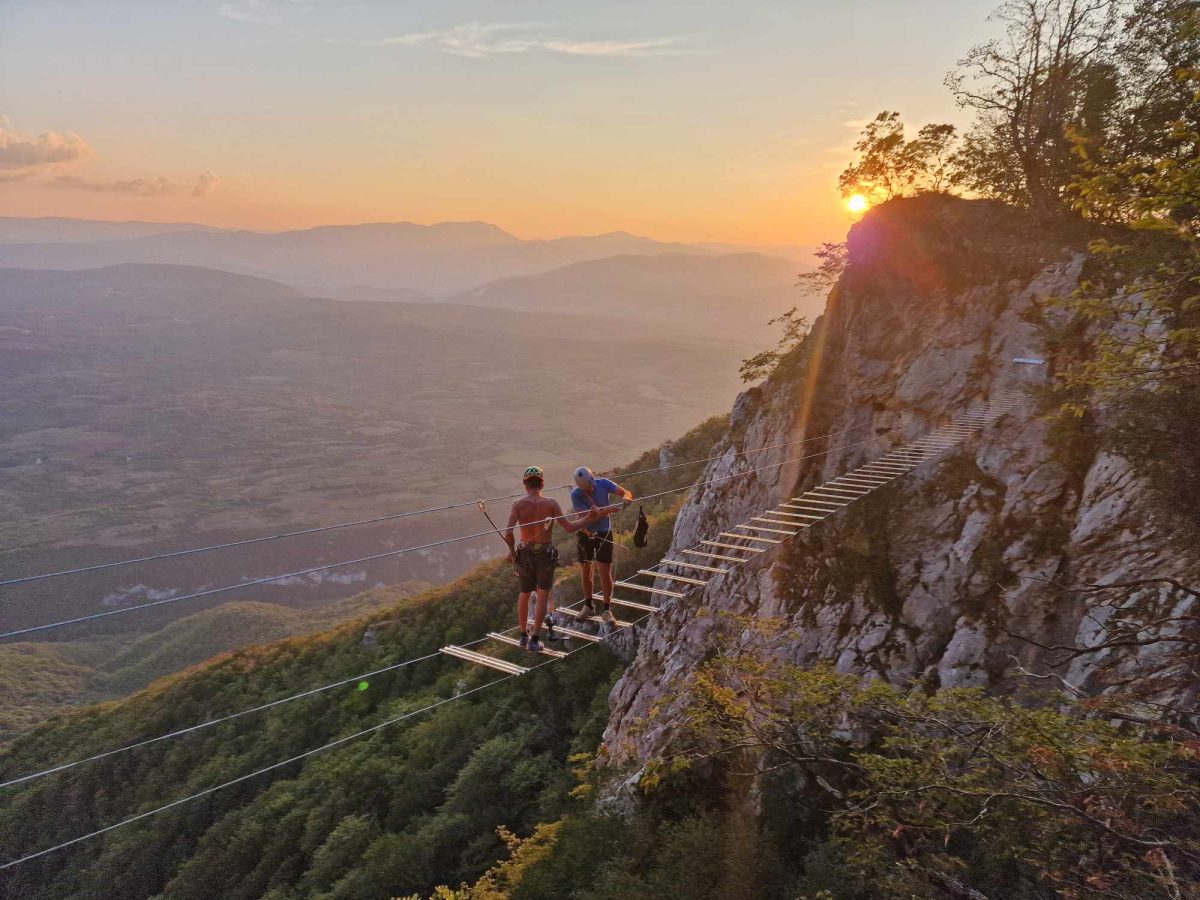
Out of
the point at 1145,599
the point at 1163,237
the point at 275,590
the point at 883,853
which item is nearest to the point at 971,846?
the point at 883,853

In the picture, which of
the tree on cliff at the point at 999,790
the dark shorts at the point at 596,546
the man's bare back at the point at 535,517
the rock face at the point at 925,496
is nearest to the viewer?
the tree on cliff at the point at 999,790

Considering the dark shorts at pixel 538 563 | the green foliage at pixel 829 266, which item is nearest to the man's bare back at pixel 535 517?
the dark shorts at pixel 538 563

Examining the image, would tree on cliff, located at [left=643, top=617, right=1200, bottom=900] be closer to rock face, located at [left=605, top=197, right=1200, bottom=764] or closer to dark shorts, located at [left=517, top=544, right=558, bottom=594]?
rock face, located at [left=605, top=197, right=1200, bottom=764]

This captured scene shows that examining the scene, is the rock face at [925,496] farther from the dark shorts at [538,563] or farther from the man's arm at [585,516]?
the man's arm at [585,516]

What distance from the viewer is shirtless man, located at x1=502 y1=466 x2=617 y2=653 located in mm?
8812

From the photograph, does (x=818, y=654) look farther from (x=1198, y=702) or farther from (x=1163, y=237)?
(x=1163, y=237)

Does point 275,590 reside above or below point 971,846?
below

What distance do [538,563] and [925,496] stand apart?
9.05 m

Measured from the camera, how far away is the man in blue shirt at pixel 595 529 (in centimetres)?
957

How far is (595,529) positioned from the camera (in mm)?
9820

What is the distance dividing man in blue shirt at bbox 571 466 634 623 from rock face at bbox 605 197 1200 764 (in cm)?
212

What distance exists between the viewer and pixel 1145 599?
8680 millimetres

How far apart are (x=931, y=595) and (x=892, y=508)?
232 cm

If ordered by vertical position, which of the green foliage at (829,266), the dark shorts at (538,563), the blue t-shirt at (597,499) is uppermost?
the green foliage at (829,266)
